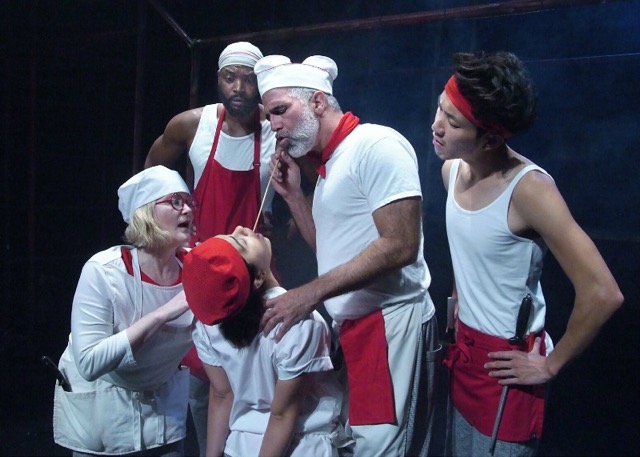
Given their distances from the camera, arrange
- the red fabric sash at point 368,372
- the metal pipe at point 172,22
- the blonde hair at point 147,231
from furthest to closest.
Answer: the metal pipe at point 172,22 < the blonde hair at point 147,231 < the red fabric sash at point 368,372

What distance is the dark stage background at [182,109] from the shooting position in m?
2.55

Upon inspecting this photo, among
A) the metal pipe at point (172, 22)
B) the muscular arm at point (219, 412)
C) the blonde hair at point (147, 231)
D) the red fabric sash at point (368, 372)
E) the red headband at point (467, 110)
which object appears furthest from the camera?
the metal pipe at point (172, 22)

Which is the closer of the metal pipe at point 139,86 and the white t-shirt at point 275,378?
the white t-shirt at point 275,378

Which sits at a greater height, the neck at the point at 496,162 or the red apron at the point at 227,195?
the neck at the point at 496,162

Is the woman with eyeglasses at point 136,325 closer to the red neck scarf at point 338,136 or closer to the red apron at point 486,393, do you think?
the red neck scarf at point 338,136

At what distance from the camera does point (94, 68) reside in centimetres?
255

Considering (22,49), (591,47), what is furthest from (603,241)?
(22,49)

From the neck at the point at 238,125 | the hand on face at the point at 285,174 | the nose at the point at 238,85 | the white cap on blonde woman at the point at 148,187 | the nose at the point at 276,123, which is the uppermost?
the nose at the point at 238,85

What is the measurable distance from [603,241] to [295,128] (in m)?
1.59

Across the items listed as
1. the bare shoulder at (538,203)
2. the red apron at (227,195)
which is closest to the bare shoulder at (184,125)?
the red apron at (227,195)

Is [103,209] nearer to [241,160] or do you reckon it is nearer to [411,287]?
[241,160]

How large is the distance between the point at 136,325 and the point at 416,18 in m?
1.53

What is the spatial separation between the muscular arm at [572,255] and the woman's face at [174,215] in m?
1.09

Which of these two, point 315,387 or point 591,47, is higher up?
point 591,47
